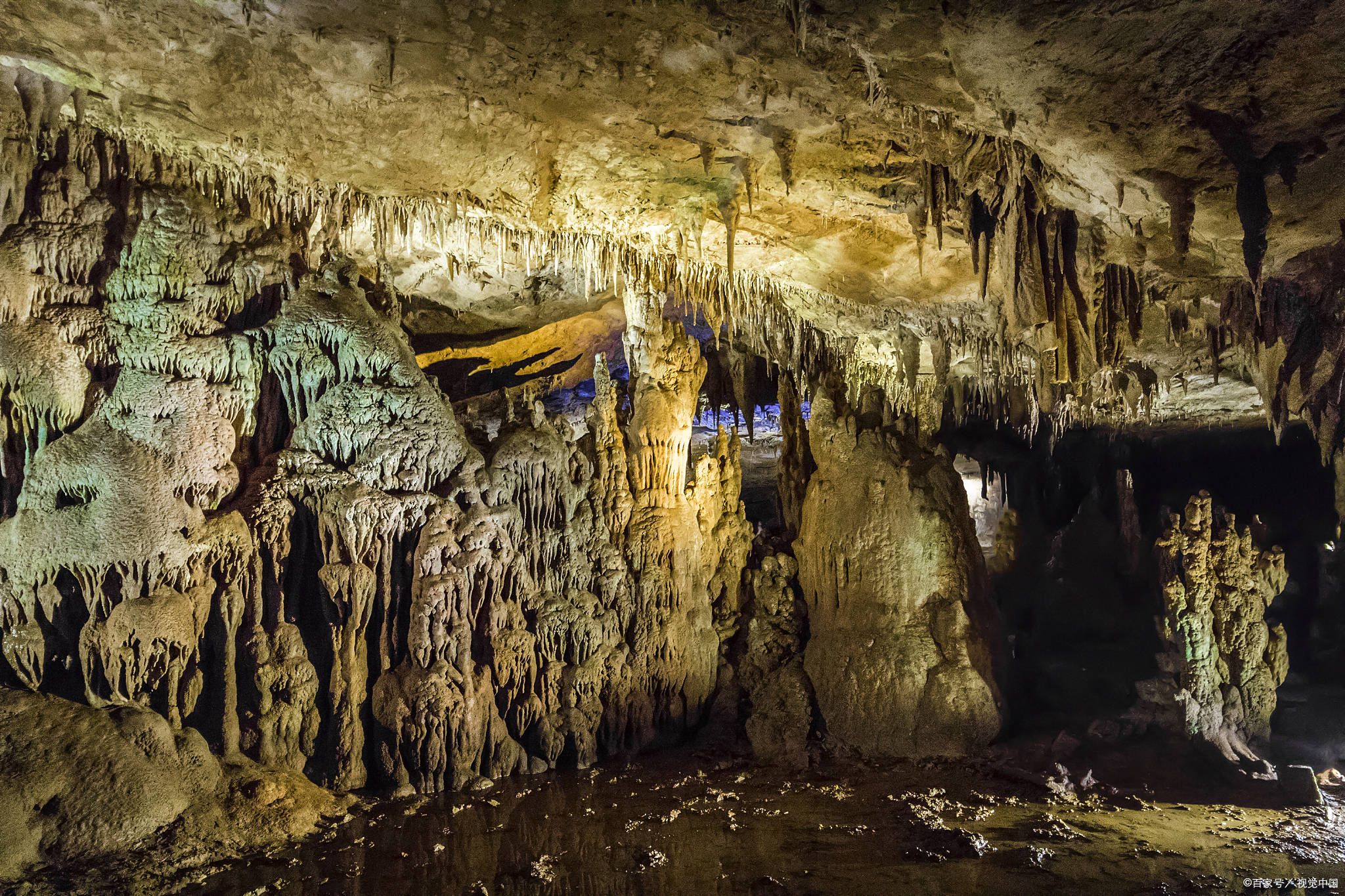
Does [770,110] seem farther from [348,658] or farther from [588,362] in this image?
[588,362]

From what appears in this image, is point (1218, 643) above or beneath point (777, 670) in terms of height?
above

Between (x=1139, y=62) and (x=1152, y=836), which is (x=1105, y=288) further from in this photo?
(x=1152, y=836)

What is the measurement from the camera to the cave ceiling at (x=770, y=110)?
4.22 meters

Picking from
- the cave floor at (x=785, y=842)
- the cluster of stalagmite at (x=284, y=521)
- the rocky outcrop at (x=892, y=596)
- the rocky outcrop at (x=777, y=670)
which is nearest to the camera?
the cave floor at (x=785, y=842)

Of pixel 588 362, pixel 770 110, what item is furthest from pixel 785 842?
pixel 588 362

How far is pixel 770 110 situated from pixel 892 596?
5.58m

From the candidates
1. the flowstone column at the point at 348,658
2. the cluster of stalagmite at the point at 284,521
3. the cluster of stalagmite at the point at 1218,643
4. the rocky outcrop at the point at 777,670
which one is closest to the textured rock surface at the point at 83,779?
the cluster of stalagmite at the point at 284,521

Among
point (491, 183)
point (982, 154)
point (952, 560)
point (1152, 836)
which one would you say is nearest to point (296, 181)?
point (491, 183)

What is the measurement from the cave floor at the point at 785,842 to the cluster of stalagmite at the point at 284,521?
3.13 feet

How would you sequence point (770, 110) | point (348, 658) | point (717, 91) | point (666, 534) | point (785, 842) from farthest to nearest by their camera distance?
point (666, 534) → point (348, 658) → point (785, 842) → point (770, 110) → point (717, 91)

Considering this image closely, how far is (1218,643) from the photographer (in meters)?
9.86

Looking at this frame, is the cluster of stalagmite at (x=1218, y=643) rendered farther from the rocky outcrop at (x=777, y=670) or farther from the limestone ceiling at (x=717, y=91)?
the limestone ceiling at (x=717, y=91)

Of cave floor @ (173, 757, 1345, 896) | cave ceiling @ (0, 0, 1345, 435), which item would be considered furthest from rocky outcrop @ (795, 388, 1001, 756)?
cave ceiling @ (0, 0, 1345, 435)

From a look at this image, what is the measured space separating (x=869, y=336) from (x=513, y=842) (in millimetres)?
7274
